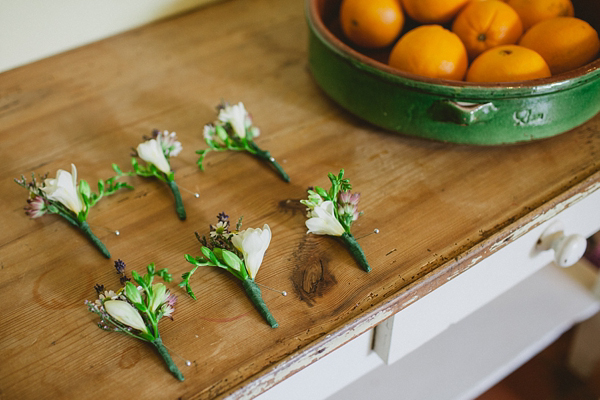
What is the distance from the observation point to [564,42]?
1.81ft

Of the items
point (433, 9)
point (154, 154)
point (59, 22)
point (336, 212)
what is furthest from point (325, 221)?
point (59, 22)

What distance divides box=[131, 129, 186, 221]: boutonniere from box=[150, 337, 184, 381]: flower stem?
0.54 ft

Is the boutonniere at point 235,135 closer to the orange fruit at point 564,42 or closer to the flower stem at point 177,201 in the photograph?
the flower stem at point 177,201

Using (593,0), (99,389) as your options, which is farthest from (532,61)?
(99,389)

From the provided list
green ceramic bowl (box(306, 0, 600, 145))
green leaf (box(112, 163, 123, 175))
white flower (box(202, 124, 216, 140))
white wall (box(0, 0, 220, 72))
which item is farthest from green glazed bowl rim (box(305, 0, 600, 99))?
white wall (box(0, 0, 220, 72))

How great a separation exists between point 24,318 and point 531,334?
2.49 feet

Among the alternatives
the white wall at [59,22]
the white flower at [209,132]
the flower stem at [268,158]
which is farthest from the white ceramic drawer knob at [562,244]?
the white wall at [59,22]

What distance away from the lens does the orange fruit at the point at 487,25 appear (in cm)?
58

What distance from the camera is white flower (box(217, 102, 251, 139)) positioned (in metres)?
0.60

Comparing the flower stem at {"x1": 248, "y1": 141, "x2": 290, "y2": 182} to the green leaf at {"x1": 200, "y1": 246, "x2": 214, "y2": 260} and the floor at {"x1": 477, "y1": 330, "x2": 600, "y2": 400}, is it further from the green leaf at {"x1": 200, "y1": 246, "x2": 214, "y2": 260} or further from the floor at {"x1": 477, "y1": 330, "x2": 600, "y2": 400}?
the floor at {"x1": 477, "y1": 330, "x2": 600, "y2": 400}

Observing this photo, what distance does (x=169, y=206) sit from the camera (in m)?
0.55

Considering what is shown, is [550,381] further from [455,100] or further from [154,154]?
[154,154]

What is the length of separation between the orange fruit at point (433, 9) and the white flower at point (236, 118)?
0.26 m

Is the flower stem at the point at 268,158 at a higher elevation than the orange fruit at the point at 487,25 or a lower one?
lower
